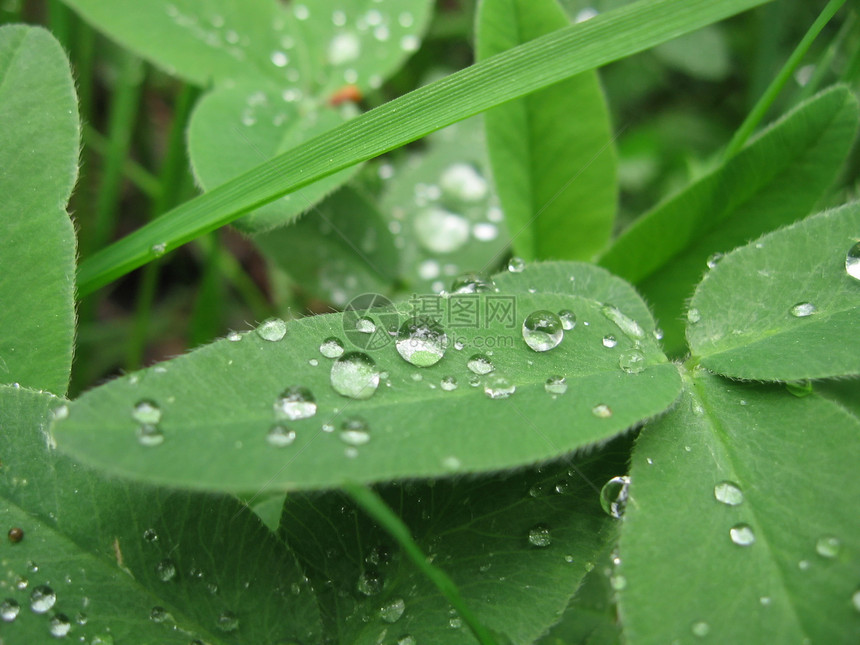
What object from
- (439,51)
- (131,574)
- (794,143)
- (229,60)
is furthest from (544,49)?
(439,51)

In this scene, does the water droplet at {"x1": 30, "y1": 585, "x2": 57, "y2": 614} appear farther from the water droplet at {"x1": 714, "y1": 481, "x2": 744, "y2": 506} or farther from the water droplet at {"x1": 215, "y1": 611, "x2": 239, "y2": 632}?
the water droplet at {"x1": 714, "y1": 481, "x2": 744, "y2": 506}

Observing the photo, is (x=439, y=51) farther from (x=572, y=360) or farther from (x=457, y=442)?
(x=457, y=442)

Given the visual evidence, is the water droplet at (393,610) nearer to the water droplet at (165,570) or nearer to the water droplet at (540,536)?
Answer: the water droplet at (540,536)

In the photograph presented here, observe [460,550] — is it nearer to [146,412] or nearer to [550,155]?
[146,412]

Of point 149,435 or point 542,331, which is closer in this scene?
point 149,435

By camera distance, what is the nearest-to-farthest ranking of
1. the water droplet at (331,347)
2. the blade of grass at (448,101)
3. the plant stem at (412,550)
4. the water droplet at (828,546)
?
the plant stem at (412,550) → the water droplet at (828,546) → the water droplet at (331,347) → the blade of grass at (448,101)

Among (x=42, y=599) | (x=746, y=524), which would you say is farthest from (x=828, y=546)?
(x=42, y=599)

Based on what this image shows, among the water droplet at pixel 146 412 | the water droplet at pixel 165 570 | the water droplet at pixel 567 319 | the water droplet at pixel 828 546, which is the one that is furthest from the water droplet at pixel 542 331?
the water droplet at pixel 165 570
